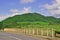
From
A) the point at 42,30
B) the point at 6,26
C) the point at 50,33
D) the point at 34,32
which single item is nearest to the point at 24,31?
the point at 34,32

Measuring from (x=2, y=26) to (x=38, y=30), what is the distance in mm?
37702

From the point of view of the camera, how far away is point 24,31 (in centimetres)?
6128

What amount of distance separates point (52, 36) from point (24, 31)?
17853 millimetres

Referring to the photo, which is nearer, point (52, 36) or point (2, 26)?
point (52, 36)

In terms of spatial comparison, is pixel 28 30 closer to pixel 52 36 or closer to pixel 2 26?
pixel 52 36

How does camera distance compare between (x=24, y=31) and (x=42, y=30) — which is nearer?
(x=42, y=30)

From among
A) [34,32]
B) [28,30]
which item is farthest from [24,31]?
[34,32]

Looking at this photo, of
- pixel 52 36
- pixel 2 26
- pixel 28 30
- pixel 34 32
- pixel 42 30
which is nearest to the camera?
pixel 52 36

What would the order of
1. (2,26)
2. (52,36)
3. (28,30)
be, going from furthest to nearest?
(2,26) → (28,30) → (52,36)

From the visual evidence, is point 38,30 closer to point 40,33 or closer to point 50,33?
point 40,33

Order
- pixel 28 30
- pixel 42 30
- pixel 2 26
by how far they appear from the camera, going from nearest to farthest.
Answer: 1. pixel 42 30
2. pixel 28 30
3. pixel 2 26

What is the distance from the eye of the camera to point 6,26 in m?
87.6

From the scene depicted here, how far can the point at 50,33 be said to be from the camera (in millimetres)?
45156

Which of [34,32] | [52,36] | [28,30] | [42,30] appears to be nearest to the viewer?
[52,36]
